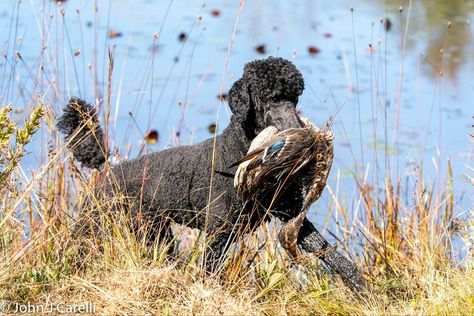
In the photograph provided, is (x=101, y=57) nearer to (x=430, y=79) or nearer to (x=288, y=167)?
(x=430, y=79)

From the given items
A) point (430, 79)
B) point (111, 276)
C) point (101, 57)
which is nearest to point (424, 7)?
point (430, 79)

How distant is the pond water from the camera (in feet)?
25.2

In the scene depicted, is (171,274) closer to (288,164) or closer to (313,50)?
(288,164)

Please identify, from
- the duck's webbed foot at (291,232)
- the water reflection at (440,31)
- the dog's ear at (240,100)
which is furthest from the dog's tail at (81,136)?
the water reflection at (440,31)

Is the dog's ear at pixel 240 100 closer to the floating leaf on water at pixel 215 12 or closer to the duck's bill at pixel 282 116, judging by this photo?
the duck's bill at pixel 282 116

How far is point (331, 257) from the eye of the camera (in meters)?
4.51

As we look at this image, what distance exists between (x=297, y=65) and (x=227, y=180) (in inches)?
216

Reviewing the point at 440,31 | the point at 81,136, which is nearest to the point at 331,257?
the point at 81,136

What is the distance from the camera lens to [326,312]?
422 cm

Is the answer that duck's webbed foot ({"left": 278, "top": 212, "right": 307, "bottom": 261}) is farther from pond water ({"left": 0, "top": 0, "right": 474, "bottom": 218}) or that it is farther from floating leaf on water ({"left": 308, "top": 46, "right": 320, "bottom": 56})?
floating leaf on water ({"left": 308, "top": 46, "right": 320, "bottom": 56})

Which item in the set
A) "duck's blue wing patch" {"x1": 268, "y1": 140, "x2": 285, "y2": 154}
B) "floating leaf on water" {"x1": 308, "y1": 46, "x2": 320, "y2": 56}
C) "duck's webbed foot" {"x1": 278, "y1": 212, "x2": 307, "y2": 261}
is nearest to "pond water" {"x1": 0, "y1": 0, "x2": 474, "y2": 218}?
"floating leaf on water" {"x1": 308, "y1": 46, "x2": 320, "y2": 56}

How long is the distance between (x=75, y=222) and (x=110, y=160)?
515 mm

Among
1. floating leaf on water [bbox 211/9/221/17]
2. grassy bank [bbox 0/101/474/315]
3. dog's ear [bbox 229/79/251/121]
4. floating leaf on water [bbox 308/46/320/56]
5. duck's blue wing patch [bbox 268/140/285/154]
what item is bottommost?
grassy bank [bbox 0/101/474/315]

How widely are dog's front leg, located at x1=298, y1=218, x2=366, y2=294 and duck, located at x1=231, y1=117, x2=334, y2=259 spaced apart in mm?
84
